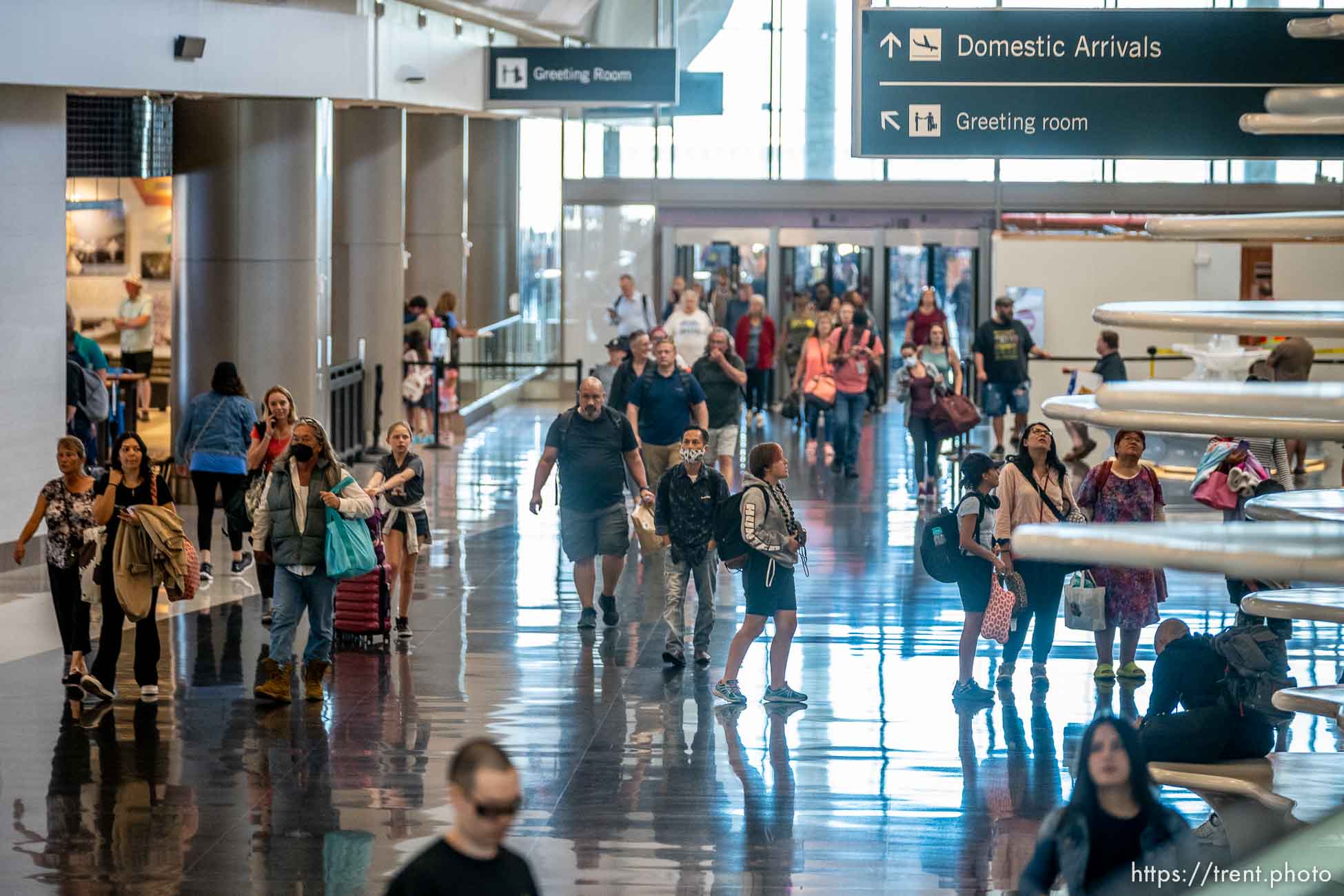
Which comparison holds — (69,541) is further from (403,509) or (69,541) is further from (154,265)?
(154,265)

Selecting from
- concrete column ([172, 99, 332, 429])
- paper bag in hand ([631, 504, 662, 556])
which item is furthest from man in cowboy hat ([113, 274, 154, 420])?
paper bag in hand ([631, 504, 662, 556])

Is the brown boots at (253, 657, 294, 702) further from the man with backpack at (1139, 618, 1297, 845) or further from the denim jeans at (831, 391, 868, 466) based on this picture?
the denim jeans at (831, 391, 868, 466)

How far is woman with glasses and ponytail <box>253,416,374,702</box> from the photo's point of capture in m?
9.95

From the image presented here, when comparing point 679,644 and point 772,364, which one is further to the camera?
point 772,364

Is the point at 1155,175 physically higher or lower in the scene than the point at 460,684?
higher

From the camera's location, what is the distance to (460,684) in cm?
1059

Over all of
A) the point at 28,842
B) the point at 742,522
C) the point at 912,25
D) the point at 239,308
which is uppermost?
the point at 912,25

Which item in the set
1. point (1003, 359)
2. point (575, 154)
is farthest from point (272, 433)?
point (575, 154)

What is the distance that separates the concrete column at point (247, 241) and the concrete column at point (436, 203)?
9098 millimetres

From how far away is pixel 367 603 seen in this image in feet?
37.9

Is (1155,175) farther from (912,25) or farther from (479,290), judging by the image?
(912,25)

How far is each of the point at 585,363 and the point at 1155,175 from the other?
1071cm

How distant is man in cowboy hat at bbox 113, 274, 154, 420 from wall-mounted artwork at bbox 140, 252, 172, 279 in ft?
1.92

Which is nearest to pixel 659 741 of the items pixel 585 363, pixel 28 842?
pixel 28 842
